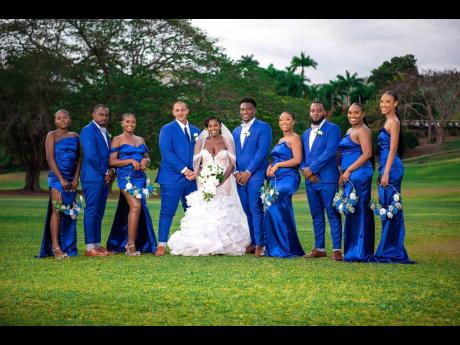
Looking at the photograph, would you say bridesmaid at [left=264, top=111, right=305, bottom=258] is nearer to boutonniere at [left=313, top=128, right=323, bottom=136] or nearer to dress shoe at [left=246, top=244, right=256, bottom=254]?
boutonniere at [left=313, top=128, right=323, bottom=136]

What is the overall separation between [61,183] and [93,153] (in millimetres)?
582

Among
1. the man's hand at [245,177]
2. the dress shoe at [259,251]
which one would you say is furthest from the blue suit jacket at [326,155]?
the dress shoe at [259,251]

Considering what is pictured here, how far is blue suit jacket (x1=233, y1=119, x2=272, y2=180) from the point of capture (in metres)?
10.4

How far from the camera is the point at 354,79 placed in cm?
5738

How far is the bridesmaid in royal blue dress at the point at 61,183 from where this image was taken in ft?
33.4

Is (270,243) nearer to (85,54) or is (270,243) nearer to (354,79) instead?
(85,54)

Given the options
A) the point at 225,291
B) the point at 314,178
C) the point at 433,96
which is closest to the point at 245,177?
the point at 314,178

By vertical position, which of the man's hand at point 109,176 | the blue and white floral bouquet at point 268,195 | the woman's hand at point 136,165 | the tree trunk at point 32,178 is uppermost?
Answer: the woman's hand at point 136,165

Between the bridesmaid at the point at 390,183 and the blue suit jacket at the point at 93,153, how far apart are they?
3.68 meters

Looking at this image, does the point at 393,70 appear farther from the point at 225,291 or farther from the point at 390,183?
the point at 225,291

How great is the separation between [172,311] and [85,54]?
28.5 metres

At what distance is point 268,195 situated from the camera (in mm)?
10148

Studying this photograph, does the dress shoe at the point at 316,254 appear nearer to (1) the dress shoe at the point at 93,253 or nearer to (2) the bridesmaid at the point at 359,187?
(2) the bridesmaid at the point at 359,187
